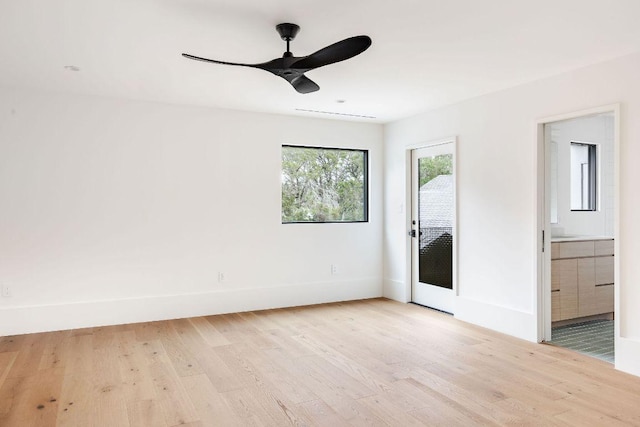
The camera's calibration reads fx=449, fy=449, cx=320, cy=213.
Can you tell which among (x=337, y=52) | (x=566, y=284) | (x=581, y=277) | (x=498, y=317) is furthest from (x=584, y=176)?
(x=337, y=52)

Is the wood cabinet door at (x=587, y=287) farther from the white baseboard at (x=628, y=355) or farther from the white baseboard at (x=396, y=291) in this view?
the white baseboard at (x=396, y=291)

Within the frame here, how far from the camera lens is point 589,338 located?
4191 mm

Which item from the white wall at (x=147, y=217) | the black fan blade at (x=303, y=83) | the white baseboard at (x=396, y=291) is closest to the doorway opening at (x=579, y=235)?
the white baseboard at (x=396, y=291)

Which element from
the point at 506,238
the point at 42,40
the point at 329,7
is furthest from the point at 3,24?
the point at 506,238

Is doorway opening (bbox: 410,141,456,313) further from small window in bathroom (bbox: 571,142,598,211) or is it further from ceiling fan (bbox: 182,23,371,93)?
ceiling fan (bbox: 182,23,371,93)

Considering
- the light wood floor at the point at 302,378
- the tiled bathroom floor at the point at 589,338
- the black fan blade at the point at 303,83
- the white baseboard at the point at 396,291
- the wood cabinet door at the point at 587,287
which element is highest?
the black fan blade at the point at 303,83

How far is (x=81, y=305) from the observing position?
4.55 m

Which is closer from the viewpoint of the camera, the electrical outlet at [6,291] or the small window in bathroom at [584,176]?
the electrical outlet at [6,291]

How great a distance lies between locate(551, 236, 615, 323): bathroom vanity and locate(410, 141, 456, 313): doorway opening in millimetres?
1017

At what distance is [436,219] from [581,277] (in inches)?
63.3

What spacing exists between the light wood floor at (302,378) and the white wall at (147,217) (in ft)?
1.41

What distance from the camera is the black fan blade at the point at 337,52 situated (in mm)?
2432

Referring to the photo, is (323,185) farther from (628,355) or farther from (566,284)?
(628,355)

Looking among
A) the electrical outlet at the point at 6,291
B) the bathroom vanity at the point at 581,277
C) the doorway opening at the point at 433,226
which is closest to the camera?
the electrical outlet at the point at 6,291
